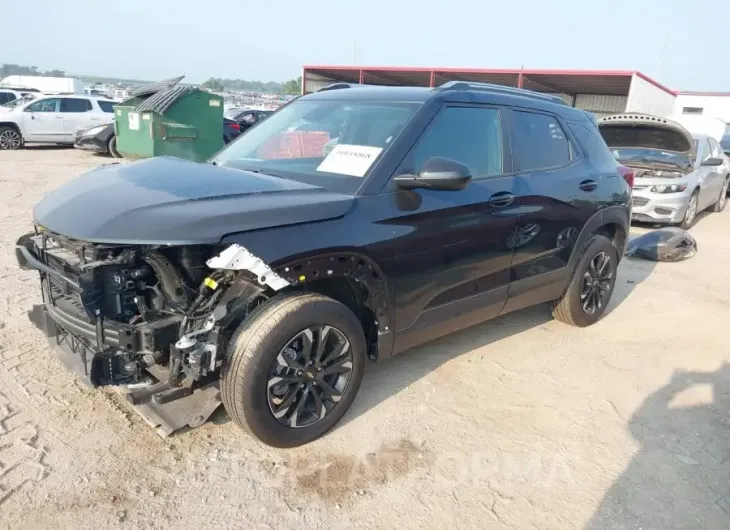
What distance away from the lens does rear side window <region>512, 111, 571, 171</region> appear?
13.3 feet

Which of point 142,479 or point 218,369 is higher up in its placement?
point 218,369

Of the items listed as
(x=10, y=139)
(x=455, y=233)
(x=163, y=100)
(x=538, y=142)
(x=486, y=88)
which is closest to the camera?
(x=455, y=233)

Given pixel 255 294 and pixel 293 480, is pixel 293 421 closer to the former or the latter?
pixel 293 480

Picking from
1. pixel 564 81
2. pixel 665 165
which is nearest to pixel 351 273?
pixel 665 165

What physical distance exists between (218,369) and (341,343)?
66cm

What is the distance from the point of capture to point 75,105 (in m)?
17.2

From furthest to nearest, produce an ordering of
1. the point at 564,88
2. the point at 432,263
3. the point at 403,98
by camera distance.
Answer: the point at 564,88 < the point at 403,98 < the point at 432,263

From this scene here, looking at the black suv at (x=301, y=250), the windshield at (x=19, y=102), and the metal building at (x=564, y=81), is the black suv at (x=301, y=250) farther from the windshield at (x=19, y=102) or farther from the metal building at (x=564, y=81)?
the metal building at (x=564, y=81)

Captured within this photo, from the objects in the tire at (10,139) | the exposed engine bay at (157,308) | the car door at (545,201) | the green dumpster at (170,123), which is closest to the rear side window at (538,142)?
the car door at (545,201)

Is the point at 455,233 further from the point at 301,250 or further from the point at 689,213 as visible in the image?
the point at 689,213

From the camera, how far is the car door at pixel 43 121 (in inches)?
656

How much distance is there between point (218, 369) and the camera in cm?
284

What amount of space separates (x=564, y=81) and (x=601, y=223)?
23.8 meters

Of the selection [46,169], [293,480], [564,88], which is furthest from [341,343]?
[564,88]
